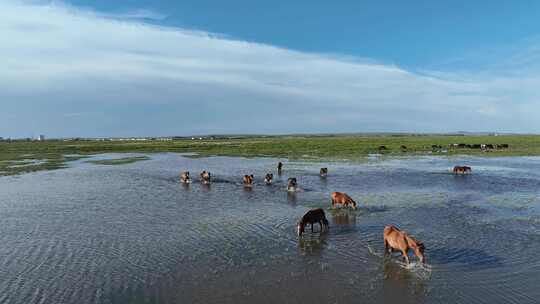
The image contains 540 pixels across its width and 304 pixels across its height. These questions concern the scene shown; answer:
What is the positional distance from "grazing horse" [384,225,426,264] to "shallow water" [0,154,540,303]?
357 millimetres

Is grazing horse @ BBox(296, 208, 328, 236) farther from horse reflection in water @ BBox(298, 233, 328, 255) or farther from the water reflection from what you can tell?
the water reflection

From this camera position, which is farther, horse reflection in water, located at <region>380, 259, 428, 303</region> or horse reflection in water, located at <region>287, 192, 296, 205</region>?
horse reflection in water, located at <region>287, 192, 296, 205</region>

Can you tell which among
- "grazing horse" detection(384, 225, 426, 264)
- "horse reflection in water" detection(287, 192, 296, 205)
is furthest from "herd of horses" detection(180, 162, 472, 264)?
"horse reflection in water" detection(287, 192, 296, 205)

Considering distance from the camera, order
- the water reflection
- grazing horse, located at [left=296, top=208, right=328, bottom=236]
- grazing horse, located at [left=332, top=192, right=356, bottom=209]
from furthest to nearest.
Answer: the water reflection, grazing horse, located at [left=332, top=192, right=356, bottom=209], grazing horse, located at [left=296, top=208, right=328, bottom=236]

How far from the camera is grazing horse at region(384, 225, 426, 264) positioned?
10984mm

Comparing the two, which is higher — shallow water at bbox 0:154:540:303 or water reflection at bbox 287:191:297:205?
water reflection at bbox 287:191:297:205

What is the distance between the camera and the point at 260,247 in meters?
12.9

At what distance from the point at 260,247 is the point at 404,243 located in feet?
14.2

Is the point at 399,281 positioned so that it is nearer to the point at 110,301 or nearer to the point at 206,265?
the point at 206,265

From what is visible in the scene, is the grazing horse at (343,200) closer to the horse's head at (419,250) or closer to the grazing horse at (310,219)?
the grazing horse at (310,219)

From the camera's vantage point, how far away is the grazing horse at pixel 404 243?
36.0 ft

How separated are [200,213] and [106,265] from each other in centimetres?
686

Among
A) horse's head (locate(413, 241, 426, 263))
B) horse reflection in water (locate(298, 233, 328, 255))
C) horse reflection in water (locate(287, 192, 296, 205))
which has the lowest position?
horse reflection in water (locate(298, 233, 328, 255))

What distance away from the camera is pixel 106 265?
11312mm
